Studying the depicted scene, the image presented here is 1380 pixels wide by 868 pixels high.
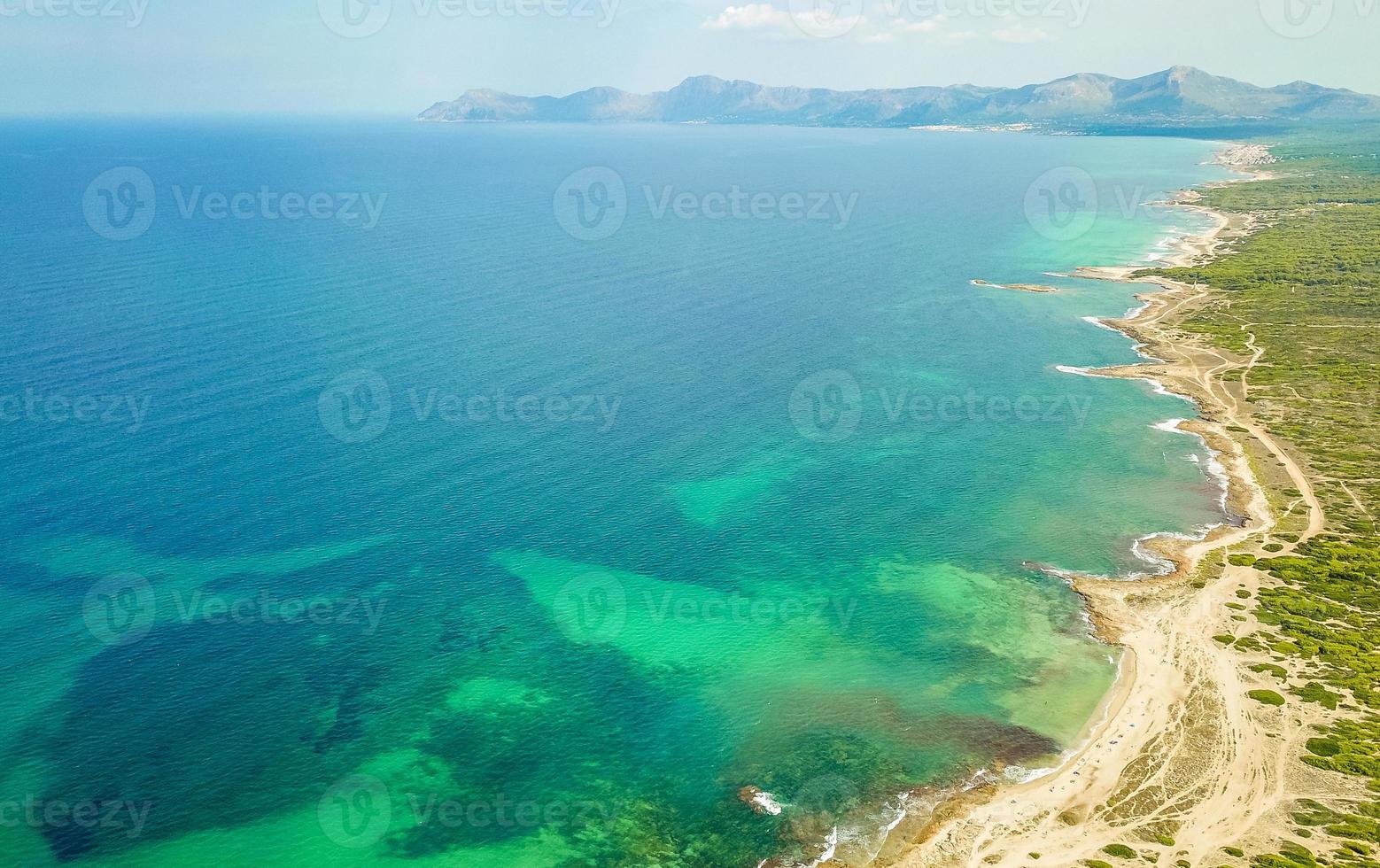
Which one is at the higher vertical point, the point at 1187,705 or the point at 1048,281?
the point at 1048,281

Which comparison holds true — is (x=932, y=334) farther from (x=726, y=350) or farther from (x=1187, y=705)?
(x=1187, y=705)

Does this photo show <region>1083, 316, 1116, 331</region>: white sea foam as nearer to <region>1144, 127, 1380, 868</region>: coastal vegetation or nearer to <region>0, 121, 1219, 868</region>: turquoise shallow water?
<region>0, 121, 1219, 868</region>: turquoise shallow water

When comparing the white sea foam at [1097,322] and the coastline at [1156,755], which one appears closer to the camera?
the coastline at [1156,755]

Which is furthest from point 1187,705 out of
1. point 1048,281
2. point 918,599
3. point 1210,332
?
point 1048,281

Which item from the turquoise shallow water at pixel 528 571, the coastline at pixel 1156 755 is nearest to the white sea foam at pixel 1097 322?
the turquoise shallow water at pixel 528 571

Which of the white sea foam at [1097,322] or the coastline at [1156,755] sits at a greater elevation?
the white sea foam at [1097,322]

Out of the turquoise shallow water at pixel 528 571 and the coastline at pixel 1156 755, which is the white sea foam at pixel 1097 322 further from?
the coastline at pixel 1156 755

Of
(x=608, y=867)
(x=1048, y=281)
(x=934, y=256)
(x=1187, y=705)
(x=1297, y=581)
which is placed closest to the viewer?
(x=608, y=867)

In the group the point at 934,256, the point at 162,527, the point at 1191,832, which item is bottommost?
the point at 1191,832
